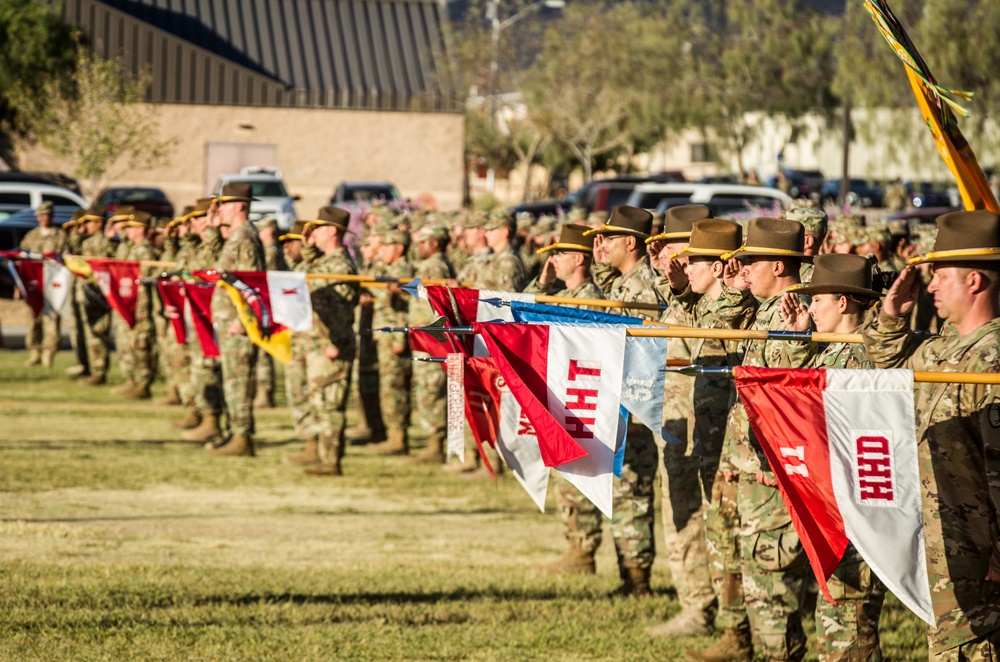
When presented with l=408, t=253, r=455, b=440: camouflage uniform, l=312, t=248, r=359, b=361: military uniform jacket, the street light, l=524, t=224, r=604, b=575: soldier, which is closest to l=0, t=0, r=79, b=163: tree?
the street light

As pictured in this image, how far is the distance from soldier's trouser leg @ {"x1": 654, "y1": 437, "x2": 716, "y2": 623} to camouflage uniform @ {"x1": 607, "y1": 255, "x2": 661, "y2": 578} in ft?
2.08

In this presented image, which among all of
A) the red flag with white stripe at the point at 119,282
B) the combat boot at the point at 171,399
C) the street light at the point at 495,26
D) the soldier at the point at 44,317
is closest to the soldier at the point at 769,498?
the red flag with white stripe at the point at 119,282

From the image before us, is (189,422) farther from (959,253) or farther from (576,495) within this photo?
(959,253)

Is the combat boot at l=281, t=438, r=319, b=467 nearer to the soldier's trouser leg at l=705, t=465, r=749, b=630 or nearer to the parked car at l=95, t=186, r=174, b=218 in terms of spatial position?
the soldier's trouser leg at l=705, t=465, r=749, b=630

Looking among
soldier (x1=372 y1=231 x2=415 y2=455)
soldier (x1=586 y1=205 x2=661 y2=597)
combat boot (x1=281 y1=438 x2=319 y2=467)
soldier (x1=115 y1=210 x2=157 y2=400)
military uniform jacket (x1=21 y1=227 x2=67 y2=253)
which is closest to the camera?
soldier (x1=586 y1=205 x2=661 y2=597)

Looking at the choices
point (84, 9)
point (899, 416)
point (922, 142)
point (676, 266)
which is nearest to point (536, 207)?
point (922, 142)

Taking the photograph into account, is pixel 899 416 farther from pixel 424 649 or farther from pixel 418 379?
pixel 418 379

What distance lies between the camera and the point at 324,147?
50188mm

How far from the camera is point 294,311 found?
42.3ft

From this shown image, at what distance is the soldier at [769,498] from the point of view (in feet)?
21.8

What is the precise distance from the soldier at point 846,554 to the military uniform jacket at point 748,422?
9.4 inches

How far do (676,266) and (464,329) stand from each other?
6.07ft

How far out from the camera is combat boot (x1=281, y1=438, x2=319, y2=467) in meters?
14.1

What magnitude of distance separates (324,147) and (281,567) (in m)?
41.4
